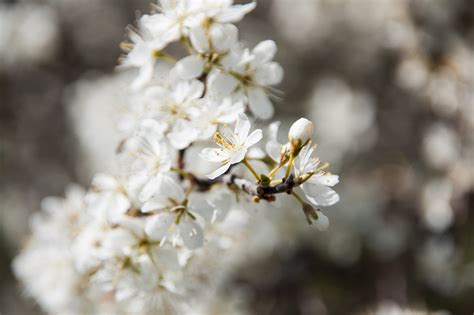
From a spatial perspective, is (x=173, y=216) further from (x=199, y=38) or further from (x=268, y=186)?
(x=199, y=38)

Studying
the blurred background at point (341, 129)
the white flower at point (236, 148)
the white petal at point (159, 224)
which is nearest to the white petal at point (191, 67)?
the white flower at point (236, 148)

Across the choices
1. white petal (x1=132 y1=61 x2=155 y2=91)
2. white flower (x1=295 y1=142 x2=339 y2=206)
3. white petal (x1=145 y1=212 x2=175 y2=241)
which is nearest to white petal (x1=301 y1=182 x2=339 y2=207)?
white flower (x1=295 y1=142 x2=339 y2=206)

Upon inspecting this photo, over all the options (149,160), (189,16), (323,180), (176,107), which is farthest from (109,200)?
(323,180)

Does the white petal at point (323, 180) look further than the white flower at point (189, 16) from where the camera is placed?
No

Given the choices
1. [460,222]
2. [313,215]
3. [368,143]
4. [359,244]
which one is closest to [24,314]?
[359,244]

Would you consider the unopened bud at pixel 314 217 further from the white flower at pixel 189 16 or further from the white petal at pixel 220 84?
the white flower at pixel 189 16

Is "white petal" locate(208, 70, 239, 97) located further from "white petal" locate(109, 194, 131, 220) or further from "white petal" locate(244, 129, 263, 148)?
"white petal" locate(109, 194, 131, 220)

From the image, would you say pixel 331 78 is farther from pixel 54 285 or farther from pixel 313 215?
pixel 313 215
